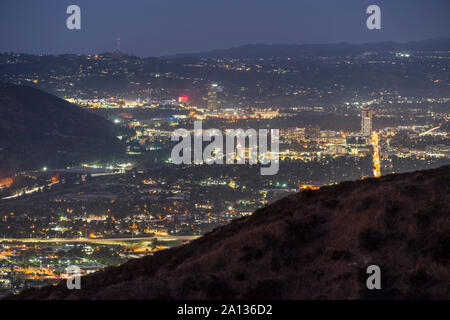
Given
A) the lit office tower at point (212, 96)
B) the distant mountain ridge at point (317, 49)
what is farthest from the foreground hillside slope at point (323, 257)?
the distant mountain ridge at point (317, 49)

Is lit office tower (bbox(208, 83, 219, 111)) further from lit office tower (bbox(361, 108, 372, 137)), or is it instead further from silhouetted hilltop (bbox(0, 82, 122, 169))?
lit office tower (bbox(361, 108, 372, 137))

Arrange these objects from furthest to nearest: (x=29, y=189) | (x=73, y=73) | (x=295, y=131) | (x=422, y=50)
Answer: (x=422, y=50)
(x=73, y=73)
(x=295, y=131)
(x=29, y=189)

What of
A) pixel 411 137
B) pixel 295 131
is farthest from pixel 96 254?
pixel 295 131

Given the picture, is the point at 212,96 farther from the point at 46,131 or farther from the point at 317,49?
the point at 317,49

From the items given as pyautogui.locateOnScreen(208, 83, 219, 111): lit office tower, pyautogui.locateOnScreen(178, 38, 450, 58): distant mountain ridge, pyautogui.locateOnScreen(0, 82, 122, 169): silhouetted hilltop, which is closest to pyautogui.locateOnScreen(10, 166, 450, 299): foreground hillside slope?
pyautogui.locateOnScreen(0, 82, 122, 169): silhouetted hilltop
